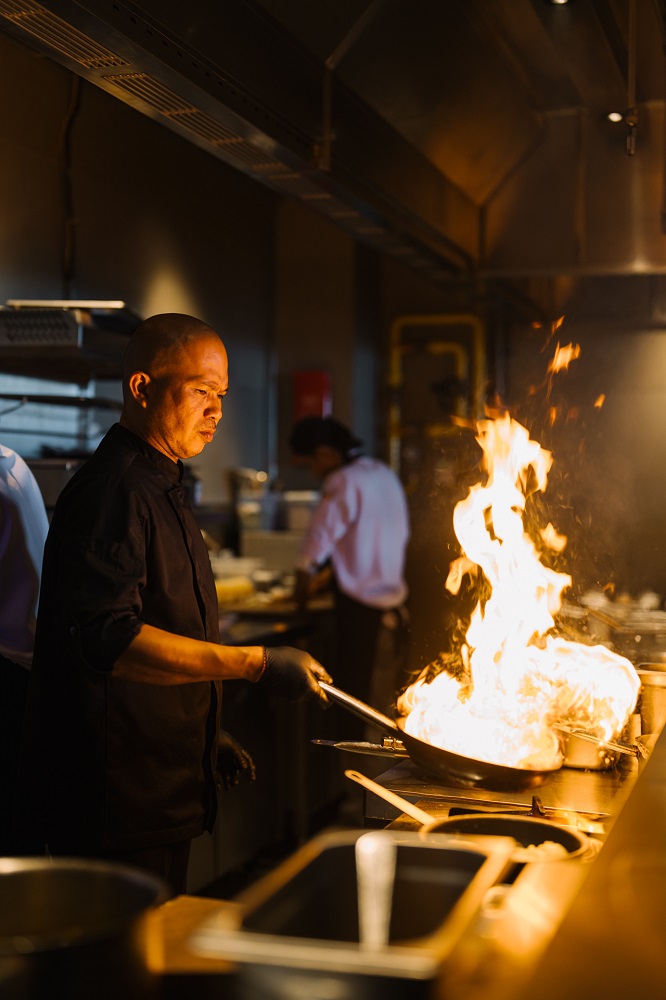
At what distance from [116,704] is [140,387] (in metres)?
0.69

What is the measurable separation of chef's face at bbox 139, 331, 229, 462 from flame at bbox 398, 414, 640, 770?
740 millimetres

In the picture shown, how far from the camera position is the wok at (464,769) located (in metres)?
1.98

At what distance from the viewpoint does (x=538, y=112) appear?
532 cm

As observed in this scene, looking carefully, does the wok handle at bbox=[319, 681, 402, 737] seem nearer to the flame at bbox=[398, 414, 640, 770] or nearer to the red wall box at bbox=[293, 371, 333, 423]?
the flame at bbox=[398, 414, 640, 770]

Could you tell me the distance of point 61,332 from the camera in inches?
150

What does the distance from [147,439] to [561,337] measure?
14.3ft

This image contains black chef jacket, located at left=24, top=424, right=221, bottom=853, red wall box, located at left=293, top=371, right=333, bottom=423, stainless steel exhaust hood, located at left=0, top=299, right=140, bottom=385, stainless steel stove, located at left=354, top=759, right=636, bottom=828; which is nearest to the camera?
stainless steel stove, located at left=354, top=759, right=636, bottom=828

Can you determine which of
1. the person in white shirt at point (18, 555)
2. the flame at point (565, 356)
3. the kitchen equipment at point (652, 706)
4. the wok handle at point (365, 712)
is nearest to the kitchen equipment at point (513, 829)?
the wok handle at point (365, 712)

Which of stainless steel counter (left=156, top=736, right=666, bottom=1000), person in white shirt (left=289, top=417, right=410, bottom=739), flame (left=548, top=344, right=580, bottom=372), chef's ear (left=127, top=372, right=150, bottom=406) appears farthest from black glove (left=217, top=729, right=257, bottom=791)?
flame (left=548, top=344, right=580, bottom=372)

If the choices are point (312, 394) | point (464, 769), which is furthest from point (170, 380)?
point (312, 394)

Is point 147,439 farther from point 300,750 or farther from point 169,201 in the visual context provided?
point 169,201

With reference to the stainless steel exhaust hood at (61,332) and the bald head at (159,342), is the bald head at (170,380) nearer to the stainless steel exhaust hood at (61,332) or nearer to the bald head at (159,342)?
the bald head at (159,342)

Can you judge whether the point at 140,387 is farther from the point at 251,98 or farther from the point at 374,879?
the point at 374,879

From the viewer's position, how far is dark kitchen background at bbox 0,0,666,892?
3.07 metres
